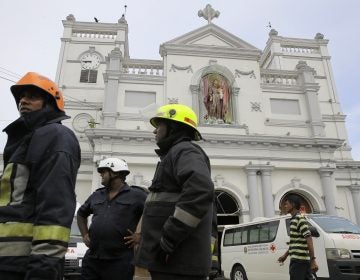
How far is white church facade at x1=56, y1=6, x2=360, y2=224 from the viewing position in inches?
651

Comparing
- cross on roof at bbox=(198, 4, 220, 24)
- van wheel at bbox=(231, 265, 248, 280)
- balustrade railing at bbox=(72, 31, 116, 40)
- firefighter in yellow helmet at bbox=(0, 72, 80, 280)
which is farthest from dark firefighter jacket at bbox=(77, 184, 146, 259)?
balustrade railing at bbox=(72, 31, 116, 40)

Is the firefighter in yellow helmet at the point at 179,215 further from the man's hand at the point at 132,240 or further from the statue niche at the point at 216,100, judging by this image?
the statue niche at the point at 216,100

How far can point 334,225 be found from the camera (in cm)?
812

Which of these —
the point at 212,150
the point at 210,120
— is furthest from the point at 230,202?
the point at 210,120

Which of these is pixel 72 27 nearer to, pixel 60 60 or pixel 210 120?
pixel 60 60

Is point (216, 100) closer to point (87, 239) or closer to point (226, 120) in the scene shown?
point (226, 120)

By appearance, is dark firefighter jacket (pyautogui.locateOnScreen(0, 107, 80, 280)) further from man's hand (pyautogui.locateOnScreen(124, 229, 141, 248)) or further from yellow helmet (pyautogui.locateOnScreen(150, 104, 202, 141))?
man's hand (pyautogui.locateOnScreen(124, 229, 141, 248))

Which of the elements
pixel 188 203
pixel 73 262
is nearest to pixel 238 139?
pixel 73 262

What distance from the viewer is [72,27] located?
23.8 m

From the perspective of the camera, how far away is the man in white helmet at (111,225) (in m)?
3.77

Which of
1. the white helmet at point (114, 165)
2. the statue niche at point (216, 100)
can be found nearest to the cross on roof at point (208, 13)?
the statue niche at point (216, 100)

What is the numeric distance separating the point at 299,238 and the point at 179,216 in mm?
4166

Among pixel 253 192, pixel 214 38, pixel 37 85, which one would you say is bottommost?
pixel 37 85

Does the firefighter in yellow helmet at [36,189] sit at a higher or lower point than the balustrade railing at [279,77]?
lower
